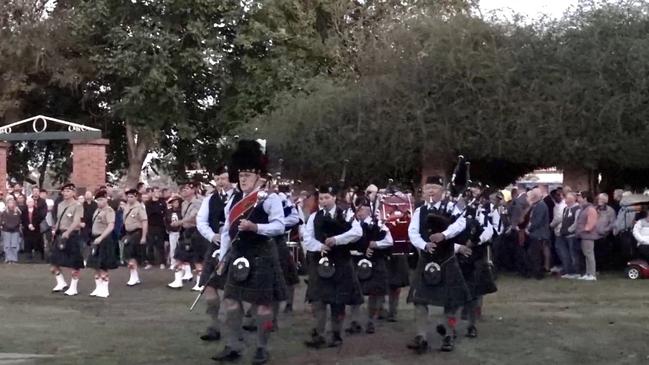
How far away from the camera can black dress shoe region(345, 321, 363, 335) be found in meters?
12.1

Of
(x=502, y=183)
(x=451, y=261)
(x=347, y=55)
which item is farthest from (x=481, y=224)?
(x=347, y=55)

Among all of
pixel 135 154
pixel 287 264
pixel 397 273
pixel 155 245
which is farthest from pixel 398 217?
pixel 135 154

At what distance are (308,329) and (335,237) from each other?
2.05 meters

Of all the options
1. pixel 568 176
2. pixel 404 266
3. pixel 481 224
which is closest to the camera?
pixel 481 224

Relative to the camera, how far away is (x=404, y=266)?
536 inches

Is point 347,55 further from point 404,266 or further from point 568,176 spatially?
point 404,266

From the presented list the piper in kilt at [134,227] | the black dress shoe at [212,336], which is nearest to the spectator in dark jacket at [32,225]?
the piper in kilt at [134,227]

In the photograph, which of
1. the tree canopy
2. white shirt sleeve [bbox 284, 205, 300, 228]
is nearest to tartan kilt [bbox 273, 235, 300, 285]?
white shirt sleeve [bbox 284, 205, 300, 228]

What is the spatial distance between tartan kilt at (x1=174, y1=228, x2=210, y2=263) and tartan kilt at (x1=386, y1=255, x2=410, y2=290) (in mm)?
4428

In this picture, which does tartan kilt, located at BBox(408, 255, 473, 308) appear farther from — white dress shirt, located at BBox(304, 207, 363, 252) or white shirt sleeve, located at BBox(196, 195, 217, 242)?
white shirt sleeve, located at BBox(196, 195, 217, 242)

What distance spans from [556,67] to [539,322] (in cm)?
952

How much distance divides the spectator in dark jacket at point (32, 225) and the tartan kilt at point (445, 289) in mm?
15628

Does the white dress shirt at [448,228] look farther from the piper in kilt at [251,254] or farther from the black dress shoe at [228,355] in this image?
the black dress shoe at [228,355]

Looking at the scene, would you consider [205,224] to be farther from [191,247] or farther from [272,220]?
[191,247]
